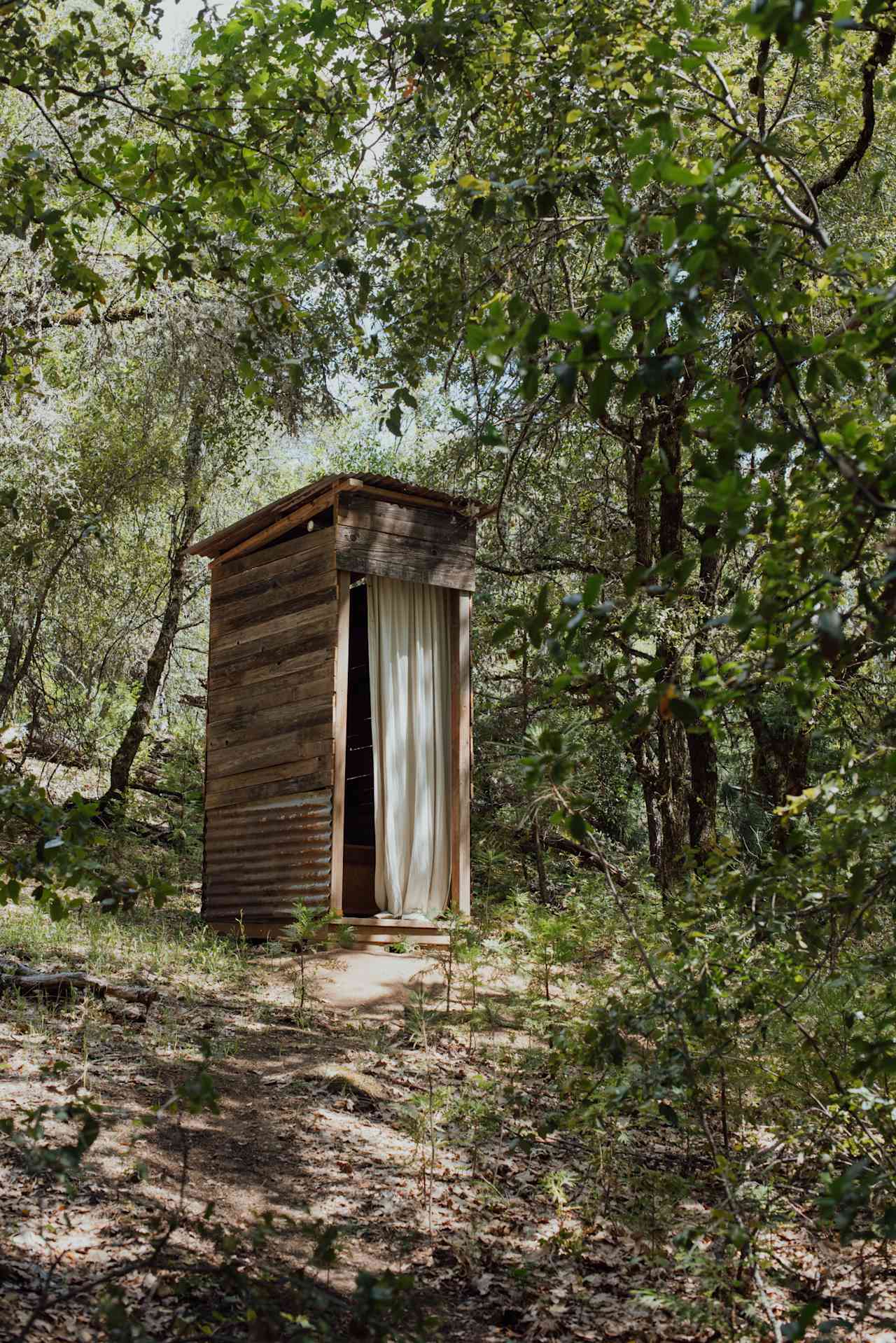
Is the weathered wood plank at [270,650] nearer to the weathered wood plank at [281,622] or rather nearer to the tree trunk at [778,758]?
the weathered wood plank at [281,622]

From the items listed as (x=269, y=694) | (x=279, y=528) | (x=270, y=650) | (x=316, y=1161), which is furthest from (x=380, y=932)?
(x=316, y=1161)

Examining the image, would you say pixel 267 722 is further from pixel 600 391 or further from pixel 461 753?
pixel 600 391

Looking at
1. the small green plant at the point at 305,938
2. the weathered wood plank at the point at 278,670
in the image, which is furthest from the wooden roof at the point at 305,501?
the small green plant at the point at 305,938

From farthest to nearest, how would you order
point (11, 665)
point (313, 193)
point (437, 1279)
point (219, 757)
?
point (11, 665), point (219, 757), point (313, 193), point (437, 1279)

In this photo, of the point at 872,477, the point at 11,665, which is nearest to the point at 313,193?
the point at 872,477

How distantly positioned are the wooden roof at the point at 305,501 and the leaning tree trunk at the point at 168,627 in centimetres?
283

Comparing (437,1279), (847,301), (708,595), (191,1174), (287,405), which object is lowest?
(437,1279)

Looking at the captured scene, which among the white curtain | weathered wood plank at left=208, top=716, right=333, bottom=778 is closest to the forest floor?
the white curtain

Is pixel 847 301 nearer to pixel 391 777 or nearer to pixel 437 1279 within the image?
pixel 437 1279

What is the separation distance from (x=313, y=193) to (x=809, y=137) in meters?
3.84

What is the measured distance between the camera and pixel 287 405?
10.2 metres

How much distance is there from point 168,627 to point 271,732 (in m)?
4.51

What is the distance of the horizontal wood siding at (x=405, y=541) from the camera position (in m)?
8.81

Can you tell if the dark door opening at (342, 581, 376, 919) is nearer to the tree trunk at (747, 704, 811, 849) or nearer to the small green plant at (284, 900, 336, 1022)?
the small green plant at (284, 900, 336, 1022)
